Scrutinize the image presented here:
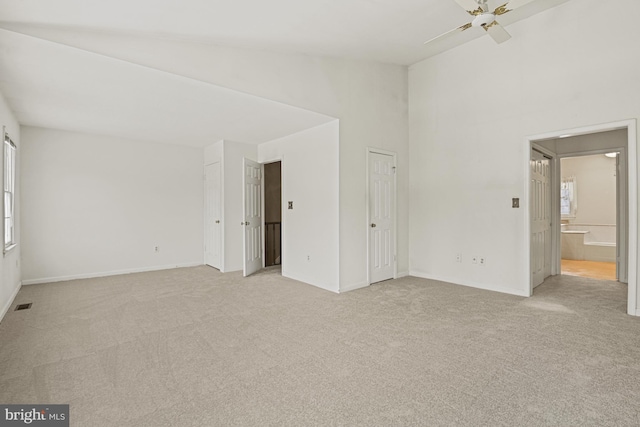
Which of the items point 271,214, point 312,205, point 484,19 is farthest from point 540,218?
point 271,214

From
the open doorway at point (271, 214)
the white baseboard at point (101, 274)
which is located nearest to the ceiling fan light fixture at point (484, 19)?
the open doorway at point (271, 214)

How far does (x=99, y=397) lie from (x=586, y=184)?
10552 millimetres

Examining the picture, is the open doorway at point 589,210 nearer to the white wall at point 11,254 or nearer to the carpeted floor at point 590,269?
the carpeted floor at point 590,269

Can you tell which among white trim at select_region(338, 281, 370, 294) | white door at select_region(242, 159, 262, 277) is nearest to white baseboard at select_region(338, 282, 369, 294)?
white trim at select_region(338, 281, 370, 294)

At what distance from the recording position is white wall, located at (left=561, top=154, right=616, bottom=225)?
8.02 metres

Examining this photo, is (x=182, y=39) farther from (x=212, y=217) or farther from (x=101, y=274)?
(x=101, y=274)

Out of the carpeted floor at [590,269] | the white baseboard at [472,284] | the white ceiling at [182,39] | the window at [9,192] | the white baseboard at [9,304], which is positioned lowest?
the carpeted floor at [590,269]

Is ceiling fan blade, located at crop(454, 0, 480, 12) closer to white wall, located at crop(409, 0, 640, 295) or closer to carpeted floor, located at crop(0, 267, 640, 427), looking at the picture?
white wall, located at crop(409, 0, 640, 295)

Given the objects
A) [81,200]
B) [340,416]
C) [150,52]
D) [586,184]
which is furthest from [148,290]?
[586,184]

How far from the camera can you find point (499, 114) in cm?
457

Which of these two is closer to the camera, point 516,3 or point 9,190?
point 516,3

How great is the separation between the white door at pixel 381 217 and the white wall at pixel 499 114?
525mm

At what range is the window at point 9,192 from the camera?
158 inches

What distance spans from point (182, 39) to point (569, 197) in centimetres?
967
